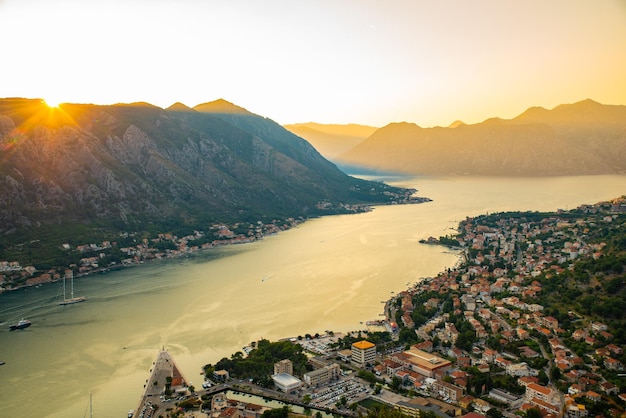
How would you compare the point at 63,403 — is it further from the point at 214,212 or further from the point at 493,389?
the point at 214,212

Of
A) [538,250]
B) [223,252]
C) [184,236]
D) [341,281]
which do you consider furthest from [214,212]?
[538,250]

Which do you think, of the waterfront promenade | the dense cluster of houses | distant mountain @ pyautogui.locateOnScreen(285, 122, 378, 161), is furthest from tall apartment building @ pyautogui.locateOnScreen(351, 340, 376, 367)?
distant mountain @ pyautogui.locateOnScreen(285, 122, 378, 161)

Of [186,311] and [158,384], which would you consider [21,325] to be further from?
[158,384]

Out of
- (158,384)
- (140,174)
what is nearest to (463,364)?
(158,384)

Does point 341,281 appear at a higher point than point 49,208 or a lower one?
lower

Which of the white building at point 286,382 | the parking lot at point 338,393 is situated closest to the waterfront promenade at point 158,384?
the white building at point 286,382

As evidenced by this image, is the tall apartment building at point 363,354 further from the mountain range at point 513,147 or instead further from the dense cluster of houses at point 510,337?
the mountain range at point 513,147

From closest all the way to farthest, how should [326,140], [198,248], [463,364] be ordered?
[463,364]
[198,248]
[326,140]
